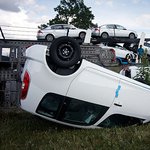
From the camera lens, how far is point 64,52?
3.18 m

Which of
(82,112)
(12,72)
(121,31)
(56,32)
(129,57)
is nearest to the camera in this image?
(82,112)

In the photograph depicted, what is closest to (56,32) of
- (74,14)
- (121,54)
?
(121,54)

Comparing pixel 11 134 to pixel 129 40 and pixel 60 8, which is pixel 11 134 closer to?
pixel 129 40

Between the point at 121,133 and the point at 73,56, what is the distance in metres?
1.67

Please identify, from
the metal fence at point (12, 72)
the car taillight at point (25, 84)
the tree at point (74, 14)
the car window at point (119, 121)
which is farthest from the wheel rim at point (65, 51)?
the tree at point (74, 14)

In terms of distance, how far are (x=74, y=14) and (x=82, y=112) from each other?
28889mm

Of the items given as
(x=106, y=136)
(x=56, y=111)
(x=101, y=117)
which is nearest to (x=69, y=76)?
(x=56, y=111)

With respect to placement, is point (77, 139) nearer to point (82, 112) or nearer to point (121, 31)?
point (82, 112)

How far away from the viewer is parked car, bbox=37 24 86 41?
40.6 ft

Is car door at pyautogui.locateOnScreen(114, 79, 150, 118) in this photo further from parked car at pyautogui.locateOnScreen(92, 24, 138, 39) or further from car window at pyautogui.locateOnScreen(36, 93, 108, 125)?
parked car at pyautogui.locateOnScreen(92, 24, 138, 39)

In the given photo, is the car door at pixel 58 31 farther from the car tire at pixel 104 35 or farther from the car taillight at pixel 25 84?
the car taillight at pixel 25 84

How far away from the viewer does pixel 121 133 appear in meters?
3.30

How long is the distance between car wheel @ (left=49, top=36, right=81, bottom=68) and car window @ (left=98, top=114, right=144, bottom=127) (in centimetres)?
128

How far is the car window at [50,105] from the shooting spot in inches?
123
